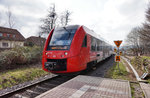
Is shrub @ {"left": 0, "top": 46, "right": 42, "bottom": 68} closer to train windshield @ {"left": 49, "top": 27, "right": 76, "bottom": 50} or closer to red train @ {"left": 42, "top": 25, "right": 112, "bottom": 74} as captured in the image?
red train @ {"left": 42, "top": 25, "right": 112, "bottom": 74}

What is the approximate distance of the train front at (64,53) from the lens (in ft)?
18.1

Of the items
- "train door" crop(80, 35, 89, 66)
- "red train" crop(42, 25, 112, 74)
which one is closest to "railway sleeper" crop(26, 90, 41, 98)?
"red train" crop(42, 25, 112, 74)

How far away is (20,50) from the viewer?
32.0 feet

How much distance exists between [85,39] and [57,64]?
2.29 metres

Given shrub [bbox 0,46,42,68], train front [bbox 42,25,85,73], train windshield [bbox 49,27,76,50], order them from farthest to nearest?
shrub [bbox 0,46,42,68] < train windshield [bbox 49,27,76,50] < train front [bbox 42,25,85,73]

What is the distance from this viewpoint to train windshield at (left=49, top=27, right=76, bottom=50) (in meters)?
5.96

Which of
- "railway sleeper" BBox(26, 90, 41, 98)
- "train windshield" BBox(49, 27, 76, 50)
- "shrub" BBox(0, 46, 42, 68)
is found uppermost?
"train windshield" BBox(49, 27, 76, 50)

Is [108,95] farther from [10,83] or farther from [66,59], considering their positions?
[10,83]

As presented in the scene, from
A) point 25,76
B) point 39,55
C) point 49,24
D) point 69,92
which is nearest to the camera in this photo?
point 69,92

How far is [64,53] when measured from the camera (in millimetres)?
5605

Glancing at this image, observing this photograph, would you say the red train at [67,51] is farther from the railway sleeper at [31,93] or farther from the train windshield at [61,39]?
the railway sleeper at [31,93]

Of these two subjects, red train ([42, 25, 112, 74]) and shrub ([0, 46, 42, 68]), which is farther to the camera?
shrub ([0, 46, 42, 68])

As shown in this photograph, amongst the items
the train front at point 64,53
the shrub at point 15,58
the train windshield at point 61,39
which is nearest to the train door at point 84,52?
the train front at point 64,53

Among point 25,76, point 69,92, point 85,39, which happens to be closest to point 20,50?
A: point 25,76
